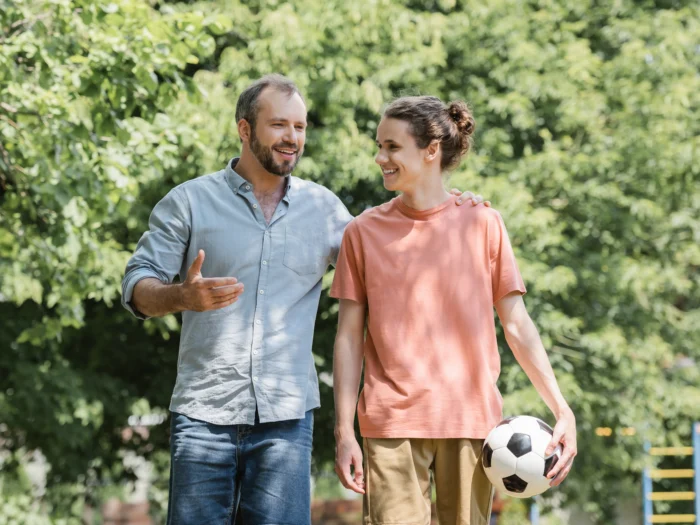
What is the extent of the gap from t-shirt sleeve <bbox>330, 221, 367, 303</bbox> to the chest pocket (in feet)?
0.40

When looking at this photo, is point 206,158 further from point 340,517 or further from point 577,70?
point 340,517

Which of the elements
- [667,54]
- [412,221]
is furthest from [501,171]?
[412,221]

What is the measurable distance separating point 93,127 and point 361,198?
4636 mm

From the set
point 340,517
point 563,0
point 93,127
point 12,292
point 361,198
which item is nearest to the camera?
point 93,127

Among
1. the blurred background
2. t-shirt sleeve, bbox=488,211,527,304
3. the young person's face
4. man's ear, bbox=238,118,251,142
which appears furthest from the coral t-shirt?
the blurred background

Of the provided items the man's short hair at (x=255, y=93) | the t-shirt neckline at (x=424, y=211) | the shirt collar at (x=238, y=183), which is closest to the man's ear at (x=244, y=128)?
the man's short hair at (x=255, y=93)

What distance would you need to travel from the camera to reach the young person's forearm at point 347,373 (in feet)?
11.8

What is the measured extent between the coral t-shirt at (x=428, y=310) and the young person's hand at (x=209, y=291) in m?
0.50

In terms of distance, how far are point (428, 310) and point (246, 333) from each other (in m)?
0.62

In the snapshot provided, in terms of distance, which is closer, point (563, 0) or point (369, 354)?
point (369, 354)

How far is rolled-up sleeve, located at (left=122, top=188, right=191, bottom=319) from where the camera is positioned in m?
3.62

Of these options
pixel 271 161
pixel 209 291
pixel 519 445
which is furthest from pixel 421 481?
pixel 271 161

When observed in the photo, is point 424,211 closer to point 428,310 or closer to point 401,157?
point 401,157

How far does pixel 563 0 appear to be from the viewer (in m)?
12.8
